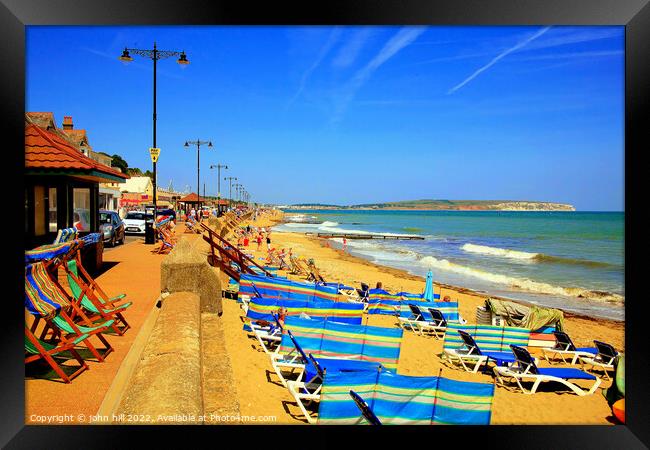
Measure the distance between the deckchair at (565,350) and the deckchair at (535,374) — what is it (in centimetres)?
151

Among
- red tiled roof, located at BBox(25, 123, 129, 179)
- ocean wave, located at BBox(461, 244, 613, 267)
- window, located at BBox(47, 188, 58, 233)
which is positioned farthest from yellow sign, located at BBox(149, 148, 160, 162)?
ocean wave, located at BBox(461, 244, 613, 267)

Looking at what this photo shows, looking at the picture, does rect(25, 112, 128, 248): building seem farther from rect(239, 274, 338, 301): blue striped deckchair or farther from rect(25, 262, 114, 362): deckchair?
rect(239, 274, 338, 301): blue striped deckchair

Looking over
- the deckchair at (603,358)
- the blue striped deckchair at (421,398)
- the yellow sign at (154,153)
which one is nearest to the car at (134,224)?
the yellow sign at (154,153)

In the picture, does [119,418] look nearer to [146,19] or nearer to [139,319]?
[146,19]

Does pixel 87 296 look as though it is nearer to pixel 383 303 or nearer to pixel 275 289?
pixel 275 289

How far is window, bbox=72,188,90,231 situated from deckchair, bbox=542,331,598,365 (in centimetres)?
955

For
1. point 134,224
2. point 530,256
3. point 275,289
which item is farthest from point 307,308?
point 530,256

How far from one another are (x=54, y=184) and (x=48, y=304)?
4670 mm

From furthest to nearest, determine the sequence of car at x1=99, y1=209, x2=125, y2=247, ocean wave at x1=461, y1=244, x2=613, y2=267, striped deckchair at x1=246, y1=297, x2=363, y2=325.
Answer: ocean wave at x1=461, y1=244, x2=613, y2=267
car at x1=99, y1=209, x2=125, y2=247
striped deckchair at x1=246, y1=297, x2=363, y2=325

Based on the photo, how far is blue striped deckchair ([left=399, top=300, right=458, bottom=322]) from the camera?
37.5 feet

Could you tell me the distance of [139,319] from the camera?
21.0 feet
